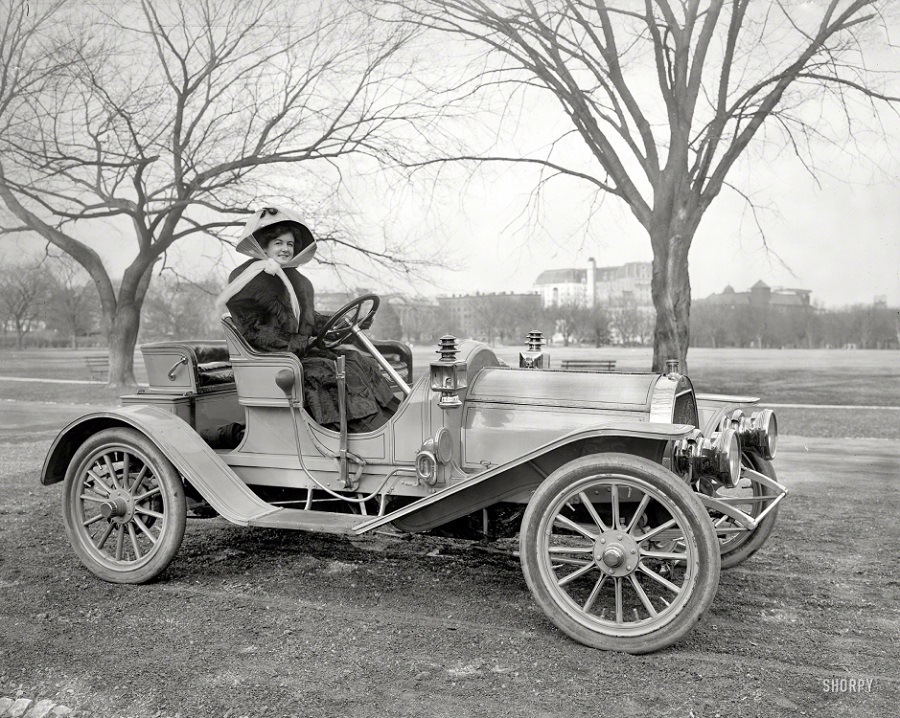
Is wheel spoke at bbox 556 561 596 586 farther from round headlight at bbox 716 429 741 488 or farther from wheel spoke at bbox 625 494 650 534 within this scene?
round headlight at bbox 716 429 741 488

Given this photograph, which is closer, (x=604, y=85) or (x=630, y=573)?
(x=630, y=573)

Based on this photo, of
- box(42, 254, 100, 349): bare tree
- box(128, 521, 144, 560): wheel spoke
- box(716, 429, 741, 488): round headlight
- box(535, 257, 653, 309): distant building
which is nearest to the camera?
box(716, 429, 741, 488): round headlight

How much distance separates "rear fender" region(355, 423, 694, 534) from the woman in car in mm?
606

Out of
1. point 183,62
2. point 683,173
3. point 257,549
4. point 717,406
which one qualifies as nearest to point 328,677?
point 257,549

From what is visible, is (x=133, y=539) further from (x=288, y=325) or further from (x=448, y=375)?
(x=448, y=375)

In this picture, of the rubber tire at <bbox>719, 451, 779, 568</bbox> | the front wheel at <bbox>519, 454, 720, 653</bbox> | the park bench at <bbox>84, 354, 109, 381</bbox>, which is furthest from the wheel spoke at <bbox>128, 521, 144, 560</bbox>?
the park bench at <bbox>84, 354, 109, 381</bbox>

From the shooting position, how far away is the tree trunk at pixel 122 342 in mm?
12695

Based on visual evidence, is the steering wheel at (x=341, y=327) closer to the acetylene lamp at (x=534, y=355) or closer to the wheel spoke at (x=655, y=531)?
the acetylene lamp at (x=534, y=355)

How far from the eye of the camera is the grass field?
9.02 m

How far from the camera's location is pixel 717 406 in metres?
4.26

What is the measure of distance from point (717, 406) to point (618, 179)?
6782 mm

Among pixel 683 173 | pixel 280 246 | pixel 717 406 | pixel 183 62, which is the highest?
pixel 183 62

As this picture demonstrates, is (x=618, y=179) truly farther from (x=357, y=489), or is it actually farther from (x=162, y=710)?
(x=162, y=710)

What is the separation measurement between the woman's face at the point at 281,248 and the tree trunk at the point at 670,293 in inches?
274
